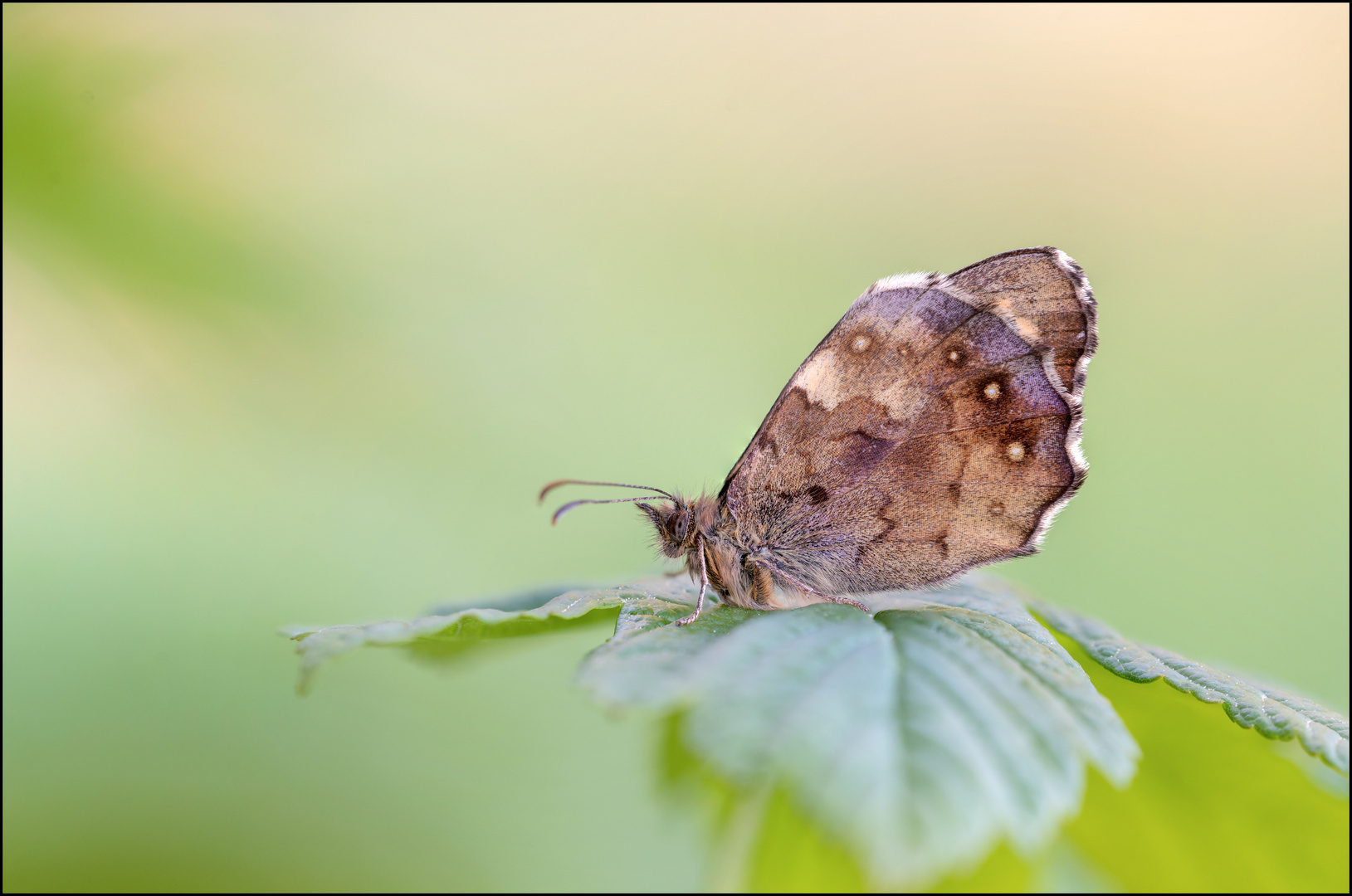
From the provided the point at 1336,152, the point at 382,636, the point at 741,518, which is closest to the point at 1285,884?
the point at 741,518

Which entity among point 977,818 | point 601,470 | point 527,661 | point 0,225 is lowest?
point 527,661

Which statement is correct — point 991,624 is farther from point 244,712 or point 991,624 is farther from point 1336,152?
point 1336,152

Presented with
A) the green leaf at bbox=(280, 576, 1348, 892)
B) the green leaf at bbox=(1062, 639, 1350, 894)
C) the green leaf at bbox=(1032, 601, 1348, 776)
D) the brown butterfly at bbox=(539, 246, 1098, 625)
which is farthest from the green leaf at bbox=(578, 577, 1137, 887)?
the green leaf at bbox=(1062, 639, 1350, 894)

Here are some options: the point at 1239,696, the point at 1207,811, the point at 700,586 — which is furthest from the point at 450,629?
the point at 1207,811

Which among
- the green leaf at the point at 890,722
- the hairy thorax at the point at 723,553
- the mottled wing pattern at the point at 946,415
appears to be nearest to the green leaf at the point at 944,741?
the green leaf at the point at 890,722

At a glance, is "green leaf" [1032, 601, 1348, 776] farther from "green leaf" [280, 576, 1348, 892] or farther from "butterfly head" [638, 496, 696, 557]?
"butterfly head" [638, 496, 696, 557]

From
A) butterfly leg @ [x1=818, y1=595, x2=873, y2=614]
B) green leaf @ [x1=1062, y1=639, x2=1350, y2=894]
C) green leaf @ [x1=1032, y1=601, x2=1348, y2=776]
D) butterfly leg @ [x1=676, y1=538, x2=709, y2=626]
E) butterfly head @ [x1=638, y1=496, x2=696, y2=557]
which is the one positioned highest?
butterfly head @ [x1=638, y1=496, x2=696, y2=557]

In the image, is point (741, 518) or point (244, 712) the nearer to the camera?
point (741, 518)
